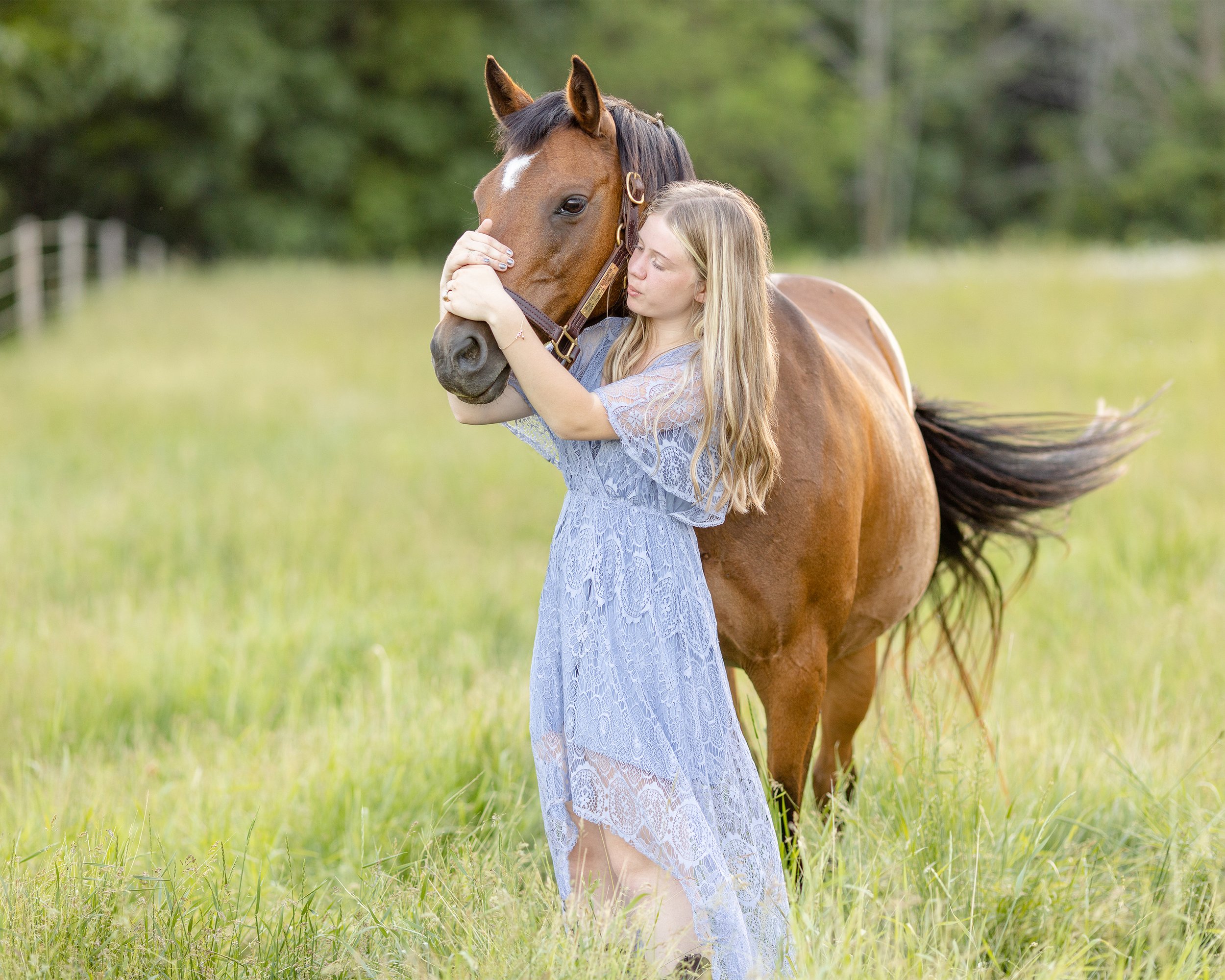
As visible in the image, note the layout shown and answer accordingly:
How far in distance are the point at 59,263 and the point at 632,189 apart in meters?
17.6

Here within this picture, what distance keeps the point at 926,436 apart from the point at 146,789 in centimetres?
261

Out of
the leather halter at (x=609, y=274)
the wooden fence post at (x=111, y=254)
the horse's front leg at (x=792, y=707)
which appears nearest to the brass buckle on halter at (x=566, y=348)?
the leather halter at (x=609, y=274)

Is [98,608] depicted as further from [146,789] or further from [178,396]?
[178,396]

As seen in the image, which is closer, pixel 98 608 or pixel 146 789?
pixel 146 789

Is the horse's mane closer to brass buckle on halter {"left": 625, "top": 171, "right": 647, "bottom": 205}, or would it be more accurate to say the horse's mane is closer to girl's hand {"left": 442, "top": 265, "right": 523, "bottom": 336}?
brass buckle on halter {"left": 625, "top": 171, "right": 647, "bottom": 205}

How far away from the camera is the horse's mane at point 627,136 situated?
212 centimetres

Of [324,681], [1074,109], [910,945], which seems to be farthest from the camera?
[1074,109]

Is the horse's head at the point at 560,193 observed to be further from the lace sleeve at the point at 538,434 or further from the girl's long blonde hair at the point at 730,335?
the lace sleeve at the point at 538,434

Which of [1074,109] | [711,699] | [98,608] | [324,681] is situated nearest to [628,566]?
[711,699]

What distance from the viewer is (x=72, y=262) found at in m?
15.4

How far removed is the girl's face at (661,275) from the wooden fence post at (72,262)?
14704 millimetres

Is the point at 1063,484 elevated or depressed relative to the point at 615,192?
Answer: depressed

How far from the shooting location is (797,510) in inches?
90.0

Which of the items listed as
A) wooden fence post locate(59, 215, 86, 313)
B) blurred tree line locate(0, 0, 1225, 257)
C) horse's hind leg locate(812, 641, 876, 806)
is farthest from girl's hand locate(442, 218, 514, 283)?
blurred tree line locate(0, 0, 1225, 257)
